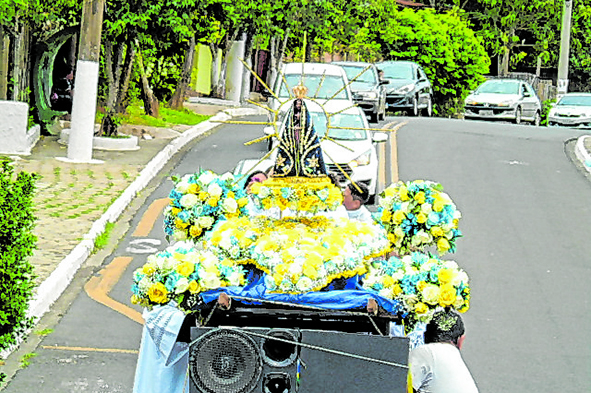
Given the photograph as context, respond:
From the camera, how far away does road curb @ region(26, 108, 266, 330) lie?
429 inches

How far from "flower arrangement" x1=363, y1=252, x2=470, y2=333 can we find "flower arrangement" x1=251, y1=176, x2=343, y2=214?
65 cm

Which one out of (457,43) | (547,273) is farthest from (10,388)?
(457,43)

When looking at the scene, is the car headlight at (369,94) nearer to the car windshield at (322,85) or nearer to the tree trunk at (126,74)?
the car windshield at (322,85)

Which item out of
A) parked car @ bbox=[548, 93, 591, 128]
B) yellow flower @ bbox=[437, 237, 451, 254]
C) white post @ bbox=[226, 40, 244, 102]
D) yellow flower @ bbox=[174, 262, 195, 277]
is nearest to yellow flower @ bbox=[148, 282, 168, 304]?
yellow flower @ bbox=[174, 262, 195, 277]

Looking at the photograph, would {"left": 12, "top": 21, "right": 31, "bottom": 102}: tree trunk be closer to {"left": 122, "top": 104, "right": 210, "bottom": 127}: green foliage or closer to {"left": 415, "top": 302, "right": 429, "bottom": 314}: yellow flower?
{"left": 122, "top": 104, "right": 210, "bottom": 127}: green foliage

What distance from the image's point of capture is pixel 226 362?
227 inches

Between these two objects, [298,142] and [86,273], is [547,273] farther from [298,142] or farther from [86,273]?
[298,142]

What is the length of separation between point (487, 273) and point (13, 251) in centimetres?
783

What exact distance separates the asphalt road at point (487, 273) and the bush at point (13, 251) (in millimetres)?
2083

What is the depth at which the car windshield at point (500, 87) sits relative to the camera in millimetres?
34969

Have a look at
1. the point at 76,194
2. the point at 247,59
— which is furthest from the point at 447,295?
the point at 247,59

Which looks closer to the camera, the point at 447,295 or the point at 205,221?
the point at 447,295

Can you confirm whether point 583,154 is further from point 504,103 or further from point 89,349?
point 89,349

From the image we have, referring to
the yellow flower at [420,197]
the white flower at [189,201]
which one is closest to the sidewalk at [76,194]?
the white flower at [189,201]
